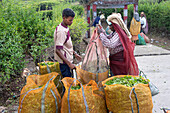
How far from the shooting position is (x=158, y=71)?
6.33m

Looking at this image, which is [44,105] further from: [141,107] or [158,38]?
[158,38]

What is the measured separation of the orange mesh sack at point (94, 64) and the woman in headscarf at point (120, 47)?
187mm

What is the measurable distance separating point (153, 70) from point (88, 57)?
396 centimetres

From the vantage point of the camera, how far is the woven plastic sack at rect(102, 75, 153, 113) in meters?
2.41

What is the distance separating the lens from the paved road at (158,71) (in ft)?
13.0

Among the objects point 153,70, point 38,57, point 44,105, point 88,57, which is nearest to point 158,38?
point 153,70

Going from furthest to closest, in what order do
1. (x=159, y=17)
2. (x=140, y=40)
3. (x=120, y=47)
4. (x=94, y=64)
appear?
(x=159, y=17) < (x=140, y=40) < (x=94, y=64) < (x=120, y=47)

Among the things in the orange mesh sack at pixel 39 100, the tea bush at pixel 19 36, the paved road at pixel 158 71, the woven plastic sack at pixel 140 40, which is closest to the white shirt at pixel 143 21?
the woven plastic sack at pixel 140 40

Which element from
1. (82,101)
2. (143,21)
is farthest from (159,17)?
(82,101)

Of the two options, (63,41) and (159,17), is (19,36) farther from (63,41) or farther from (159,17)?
(159,17)

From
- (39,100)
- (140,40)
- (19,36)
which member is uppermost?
(19,36)

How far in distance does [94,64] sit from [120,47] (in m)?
0.55

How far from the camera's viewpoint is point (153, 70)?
646cm

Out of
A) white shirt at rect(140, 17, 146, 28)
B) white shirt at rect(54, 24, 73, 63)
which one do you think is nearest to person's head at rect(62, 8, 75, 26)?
white shirt at rect(54, 24, 73, 63)
